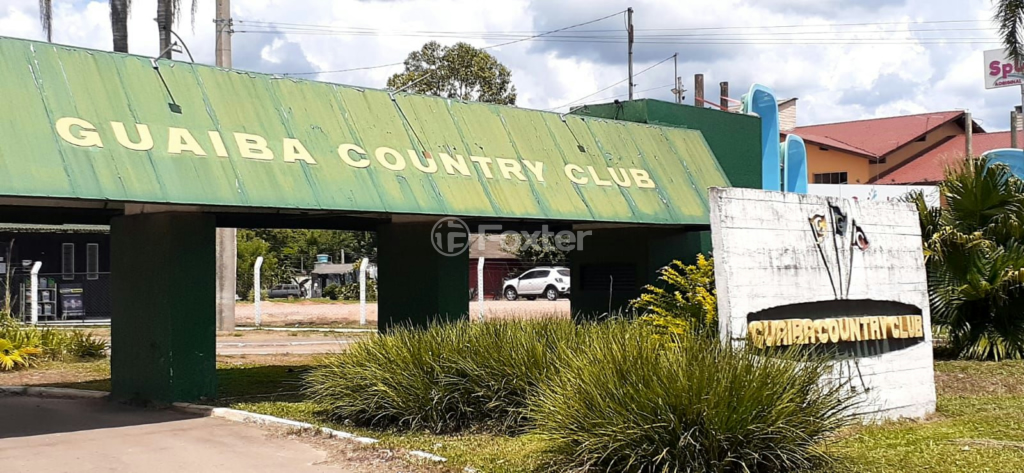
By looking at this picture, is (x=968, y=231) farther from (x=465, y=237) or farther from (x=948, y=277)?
(x=465, y=237)

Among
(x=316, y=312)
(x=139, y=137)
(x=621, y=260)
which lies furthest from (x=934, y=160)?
(x=139, y=137)

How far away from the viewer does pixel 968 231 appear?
59.8 ft

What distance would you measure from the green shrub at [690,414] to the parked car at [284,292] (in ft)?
148

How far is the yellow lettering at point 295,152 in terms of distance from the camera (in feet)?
39.7

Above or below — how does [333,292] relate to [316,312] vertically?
above

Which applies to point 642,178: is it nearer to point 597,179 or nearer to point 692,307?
point 597,179

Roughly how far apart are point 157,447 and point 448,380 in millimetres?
2953

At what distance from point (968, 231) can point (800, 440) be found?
39.3 feet

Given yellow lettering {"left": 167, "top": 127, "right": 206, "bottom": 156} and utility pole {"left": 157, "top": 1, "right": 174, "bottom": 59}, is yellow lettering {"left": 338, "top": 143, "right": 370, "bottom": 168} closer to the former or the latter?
yellow lettering {"left": 167, "top": 127, "right": 206, "bottom": 156}

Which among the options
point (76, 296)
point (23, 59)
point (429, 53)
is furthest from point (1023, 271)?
point (429, 53)

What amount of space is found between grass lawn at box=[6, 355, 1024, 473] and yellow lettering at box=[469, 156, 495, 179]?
3.86m

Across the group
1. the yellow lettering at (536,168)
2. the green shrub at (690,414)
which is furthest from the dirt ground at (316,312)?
the green shrub at (690,414)

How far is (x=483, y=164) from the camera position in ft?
46.1

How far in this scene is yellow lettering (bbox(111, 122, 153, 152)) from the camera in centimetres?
1079
